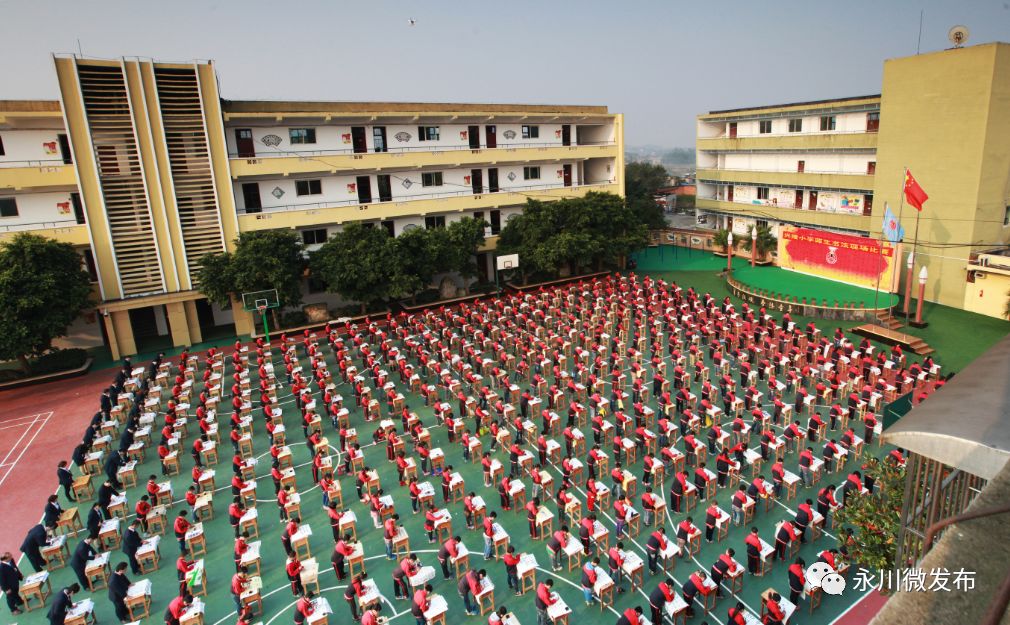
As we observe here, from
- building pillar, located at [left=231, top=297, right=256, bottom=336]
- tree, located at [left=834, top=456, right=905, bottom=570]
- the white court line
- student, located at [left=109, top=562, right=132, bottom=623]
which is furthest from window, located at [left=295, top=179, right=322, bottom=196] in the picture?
tree, located at [left=834, top=456, right=905, bottom=570]

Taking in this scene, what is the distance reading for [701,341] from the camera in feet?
74.0

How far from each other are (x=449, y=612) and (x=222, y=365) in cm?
1500

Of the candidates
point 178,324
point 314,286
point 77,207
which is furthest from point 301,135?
point 178,324

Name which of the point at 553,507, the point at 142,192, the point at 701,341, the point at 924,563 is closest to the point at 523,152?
the point at 701,341

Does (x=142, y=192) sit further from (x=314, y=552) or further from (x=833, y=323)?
(x=833, y=323)

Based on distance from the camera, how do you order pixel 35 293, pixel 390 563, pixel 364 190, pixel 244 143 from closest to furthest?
pixel 390 563 < pixel 35 293 < pixel 244 143 < pixel 364 190

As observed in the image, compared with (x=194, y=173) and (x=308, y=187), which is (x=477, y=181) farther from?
(x=194, y=173)

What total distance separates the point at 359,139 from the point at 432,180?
4276 millimetres

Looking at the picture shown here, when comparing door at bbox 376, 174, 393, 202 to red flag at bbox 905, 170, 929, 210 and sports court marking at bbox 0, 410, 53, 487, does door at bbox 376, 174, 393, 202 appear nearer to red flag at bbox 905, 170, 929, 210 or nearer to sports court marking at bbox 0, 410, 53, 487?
sports court marking at bbox 0, 410, 53, 487

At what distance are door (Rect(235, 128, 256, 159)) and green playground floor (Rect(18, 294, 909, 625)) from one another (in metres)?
17.1

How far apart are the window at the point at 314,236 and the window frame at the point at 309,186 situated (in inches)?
69.6

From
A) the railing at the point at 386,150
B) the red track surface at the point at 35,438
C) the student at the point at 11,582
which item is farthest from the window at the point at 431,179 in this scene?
the student at the point at 11,582

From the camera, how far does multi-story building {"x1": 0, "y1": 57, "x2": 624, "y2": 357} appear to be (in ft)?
78.5

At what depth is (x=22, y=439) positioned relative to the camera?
18.4 metres
